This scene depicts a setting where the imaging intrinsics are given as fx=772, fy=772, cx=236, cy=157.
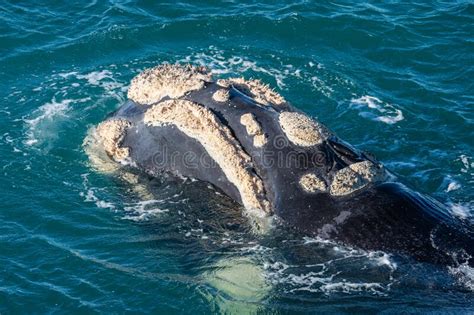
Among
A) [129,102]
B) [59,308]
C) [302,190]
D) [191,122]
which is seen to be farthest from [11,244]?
[302,190]

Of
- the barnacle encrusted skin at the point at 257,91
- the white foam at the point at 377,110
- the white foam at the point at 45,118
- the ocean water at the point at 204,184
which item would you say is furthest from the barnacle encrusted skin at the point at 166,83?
the white foam at the point at 377,110

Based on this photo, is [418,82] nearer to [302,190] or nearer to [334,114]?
[334,114]

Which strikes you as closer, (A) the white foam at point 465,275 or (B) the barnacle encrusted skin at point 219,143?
(A) the white foam at point 465,275

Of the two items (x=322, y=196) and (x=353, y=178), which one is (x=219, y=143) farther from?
(x=353, y=178)

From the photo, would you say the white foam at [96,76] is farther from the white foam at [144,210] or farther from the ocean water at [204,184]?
the white foam at [144,210]

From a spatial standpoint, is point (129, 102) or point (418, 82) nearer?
point (129, 102)
